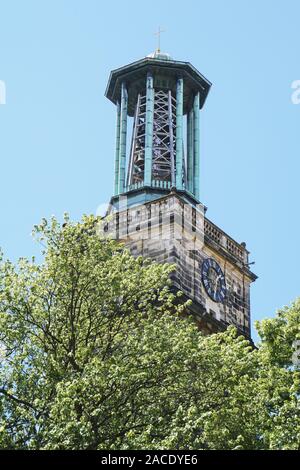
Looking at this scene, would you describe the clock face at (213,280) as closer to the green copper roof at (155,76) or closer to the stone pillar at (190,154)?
the stone pillar at (190,154)

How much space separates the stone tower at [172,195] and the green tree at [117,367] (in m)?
12.9

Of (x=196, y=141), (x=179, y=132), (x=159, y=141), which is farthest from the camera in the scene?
(x=196, y=141)

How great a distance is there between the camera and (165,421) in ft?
101

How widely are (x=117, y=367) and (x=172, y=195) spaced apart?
2027 cm

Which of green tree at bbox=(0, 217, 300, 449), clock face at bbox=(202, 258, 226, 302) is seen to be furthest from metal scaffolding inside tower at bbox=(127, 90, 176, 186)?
green tree at bbox=(0, 217, 300, 449)

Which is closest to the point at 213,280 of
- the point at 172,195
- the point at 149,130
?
the point at 172,195

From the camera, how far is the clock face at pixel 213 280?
49.7 metres

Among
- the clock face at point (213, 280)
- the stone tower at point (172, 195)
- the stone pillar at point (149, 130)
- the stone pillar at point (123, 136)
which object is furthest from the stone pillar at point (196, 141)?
the clock face at point (213, 280)

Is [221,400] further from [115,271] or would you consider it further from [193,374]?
[115,271]

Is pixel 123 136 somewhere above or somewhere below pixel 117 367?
above

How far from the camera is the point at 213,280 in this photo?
50438 millimetres

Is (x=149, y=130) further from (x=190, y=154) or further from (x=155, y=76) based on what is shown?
(x=155, y=76)

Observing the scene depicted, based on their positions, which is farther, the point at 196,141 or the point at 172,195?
the point at 196,141
